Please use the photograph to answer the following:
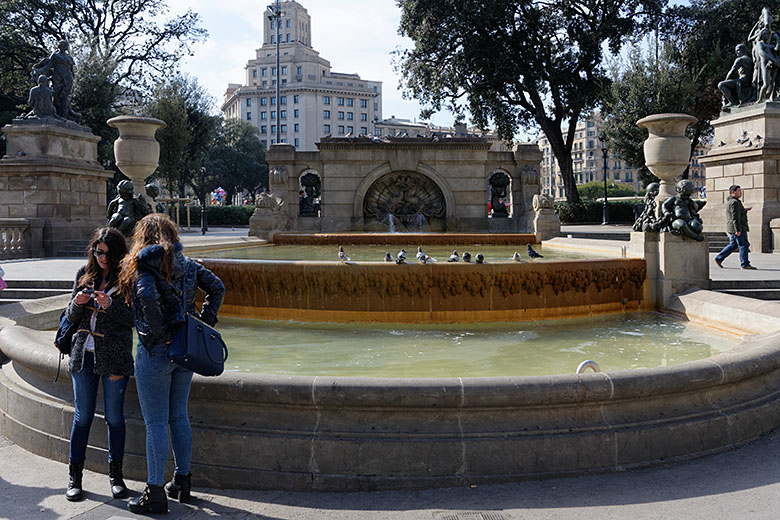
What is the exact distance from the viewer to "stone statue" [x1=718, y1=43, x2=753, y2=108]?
18.4m

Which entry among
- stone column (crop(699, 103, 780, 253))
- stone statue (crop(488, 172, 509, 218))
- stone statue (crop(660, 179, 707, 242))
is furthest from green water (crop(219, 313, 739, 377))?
stone statue (crop(488, 172, 509, 218))

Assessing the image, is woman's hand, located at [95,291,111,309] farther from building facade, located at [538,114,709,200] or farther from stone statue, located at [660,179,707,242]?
building facade, located at [538,114,709,200]

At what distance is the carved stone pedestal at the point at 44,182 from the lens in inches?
691

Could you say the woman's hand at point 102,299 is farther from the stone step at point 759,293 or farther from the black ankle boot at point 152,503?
the stone step at point 759,293

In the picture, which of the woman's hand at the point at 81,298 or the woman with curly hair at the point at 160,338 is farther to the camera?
the woman's hand at the point at 81,298

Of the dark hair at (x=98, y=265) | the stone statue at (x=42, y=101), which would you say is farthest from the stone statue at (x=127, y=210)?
the stone statue at (x=42, y=101)

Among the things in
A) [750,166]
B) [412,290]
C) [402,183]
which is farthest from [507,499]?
[402,183]

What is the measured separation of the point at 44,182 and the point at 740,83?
20.3 m

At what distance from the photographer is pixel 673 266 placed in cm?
886

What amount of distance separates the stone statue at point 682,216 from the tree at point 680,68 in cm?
2806

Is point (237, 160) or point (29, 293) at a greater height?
point (237, 160)

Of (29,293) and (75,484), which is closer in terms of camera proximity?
(75,484)

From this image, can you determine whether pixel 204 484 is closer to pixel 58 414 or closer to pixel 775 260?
pixel 58 414

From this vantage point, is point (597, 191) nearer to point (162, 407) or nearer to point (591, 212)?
point (591, 212)
